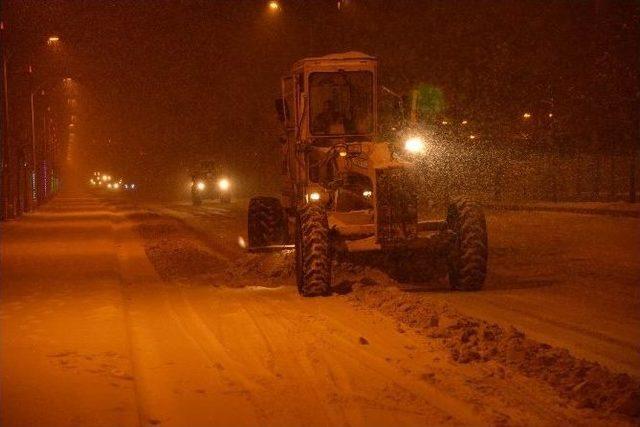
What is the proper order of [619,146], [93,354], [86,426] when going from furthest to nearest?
[619,146], [93,354], [86,426]

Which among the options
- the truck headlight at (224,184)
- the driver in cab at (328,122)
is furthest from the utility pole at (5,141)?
the driver in cab at (328,122)

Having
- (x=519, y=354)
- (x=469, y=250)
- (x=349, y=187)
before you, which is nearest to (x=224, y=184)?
Result: (x=349, y=187)

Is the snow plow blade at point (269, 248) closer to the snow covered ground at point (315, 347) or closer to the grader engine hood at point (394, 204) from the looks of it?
the snow covered ground at point (315, 347)

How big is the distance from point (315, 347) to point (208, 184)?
200 ft

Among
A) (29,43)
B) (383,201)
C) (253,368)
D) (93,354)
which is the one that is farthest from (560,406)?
(29,43)

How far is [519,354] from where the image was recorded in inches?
342

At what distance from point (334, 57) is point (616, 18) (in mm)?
23021

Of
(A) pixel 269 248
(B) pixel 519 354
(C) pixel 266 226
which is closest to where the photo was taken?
(B) pixel 519 354

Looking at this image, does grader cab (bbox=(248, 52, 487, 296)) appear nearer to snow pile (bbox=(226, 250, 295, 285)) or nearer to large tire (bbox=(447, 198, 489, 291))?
large tire (bbox=(447, 198, 489, 291))

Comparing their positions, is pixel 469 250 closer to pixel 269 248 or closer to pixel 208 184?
pixel 269 248

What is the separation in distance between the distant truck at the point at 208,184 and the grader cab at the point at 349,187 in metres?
48.9

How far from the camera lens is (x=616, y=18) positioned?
3416 cm

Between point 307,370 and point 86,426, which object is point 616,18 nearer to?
point 307,370

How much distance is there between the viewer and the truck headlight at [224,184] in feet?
217
